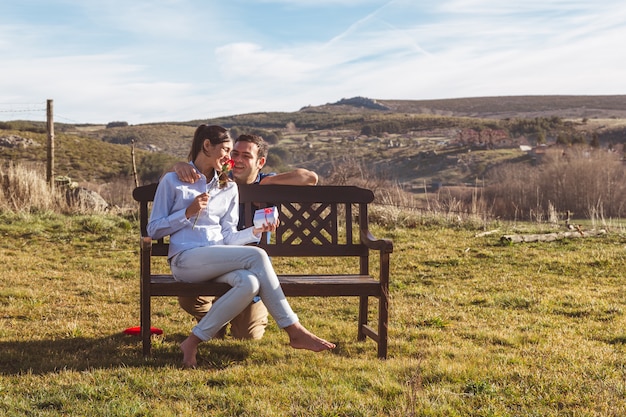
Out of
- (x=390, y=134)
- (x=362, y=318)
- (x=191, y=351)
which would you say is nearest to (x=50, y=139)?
(x=362, y=318)

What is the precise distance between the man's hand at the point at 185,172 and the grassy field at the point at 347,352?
49.7 inches

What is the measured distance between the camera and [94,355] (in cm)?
523

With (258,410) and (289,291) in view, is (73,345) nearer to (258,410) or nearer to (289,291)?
(289,291)

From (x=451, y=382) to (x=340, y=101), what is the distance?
138708 mm

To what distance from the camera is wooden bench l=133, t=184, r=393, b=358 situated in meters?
5.05

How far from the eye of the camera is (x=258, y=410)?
13.0 ft

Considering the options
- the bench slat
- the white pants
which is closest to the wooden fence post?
the bench slat

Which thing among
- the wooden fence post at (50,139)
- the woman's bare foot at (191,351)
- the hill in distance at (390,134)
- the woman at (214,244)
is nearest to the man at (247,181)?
the woman at (214,244)

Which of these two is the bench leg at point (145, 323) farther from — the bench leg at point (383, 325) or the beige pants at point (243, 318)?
the bench leg at point (383, 325)

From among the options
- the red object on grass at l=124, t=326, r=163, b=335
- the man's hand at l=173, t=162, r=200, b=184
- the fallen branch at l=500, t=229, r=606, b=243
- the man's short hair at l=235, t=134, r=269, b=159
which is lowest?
the fallen branch at l=500, t=229, r=606, b=243

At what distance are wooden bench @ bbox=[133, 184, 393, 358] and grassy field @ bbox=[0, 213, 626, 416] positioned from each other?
33cm

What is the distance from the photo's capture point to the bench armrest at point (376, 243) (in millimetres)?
5320

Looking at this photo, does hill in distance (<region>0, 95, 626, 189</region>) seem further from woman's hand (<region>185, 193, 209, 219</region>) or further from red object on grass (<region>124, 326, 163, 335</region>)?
woman's hand (<region>185, 193, 209, 219</region>)

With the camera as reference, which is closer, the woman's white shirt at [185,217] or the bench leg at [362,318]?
the woman's white shirt at [185,217]
